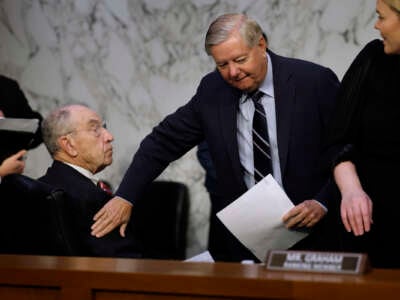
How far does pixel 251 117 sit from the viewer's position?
3.29 metres

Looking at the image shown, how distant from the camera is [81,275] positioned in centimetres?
214

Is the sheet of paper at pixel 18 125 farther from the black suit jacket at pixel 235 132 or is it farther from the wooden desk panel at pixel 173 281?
the wooden desk panel at pixel 173 281

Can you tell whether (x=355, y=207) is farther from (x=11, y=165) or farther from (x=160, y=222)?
(x=160, y=222)

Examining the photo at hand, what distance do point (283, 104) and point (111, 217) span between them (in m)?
0.74

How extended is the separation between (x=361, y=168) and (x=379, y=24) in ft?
1.42

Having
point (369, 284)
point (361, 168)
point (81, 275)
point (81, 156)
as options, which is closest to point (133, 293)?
point (81, 275)

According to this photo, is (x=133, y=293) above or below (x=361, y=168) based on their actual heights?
below

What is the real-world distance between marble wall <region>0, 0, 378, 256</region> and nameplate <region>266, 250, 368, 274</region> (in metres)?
3.15

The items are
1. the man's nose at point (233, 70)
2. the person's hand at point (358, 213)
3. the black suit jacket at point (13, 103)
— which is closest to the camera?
the person's hand at point (358, 213)

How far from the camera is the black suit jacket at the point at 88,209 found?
3.18m

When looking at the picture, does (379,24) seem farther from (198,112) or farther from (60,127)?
(60,127)

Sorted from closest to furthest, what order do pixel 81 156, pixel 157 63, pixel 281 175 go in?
1. pixel 281 175
2. pixel 81 156
3. pixel 157 63

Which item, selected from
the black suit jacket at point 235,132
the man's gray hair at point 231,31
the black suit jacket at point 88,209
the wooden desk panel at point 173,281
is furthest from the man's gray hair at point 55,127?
the wooden desk panel at point 173,281

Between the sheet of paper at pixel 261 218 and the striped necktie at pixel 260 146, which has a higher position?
the striped necktie at pixel 260 146
